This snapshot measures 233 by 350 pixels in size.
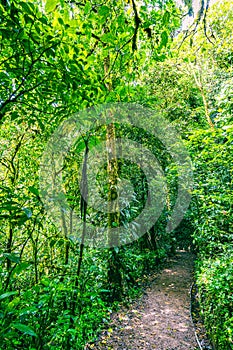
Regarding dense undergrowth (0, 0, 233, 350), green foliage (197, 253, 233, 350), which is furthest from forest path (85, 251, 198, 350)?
green foliage (197, 253, 233, 350)

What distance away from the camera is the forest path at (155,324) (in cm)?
336

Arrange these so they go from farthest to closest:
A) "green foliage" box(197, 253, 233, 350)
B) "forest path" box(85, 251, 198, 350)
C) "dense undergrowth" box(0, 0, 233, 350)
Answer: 1. "forest path" box(85, 251, 198, 350)
2. "green foliage" box(197, 253, 233, 350)
3. "dense undergrowth" box(0, 0, 233, 350)

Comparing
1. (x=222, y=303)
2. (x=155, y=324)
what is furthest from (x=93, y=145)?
(x=155, y=324)

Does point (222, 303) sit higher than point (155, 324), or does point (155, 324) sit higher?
point (222, 303)

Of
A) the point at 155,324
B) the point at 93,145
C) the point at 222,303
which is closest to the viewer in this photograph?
the point at 93,145

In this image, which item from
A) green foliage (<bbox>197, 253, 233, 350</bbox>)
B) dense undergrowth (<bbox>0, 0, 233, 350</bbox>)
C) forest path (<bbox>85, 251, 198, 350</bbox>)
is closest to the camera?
dense undergrowth (<bbox>0, 0, 233, 350</bbox>)

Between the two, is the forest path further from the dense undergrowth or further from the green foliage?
the green foliage

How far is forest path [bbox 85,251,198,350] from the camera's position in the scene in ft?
11.0

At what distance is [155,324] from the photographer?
→ 13.3ft

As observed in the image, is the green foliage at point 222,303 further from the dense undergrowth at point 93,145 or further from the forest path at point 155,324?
the forest path at point 155,324

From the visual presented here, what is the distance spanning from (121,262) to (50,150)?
270 centimetres

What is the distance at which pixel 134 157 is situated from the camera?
24.1 feet

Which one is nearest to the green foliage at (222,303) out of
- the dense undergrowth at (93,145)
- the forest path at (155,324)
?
the dense undergrowth at (93,145)

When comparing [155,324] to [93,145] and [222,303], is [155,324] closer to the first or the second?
[222,303]
